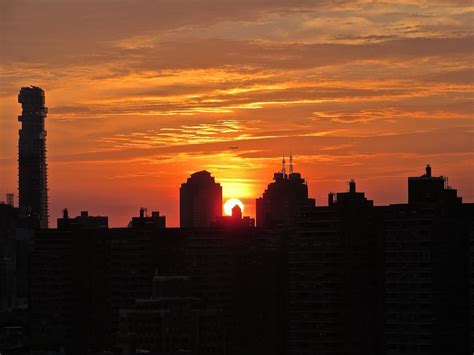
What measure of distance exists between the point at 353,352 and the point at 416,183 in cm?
1917

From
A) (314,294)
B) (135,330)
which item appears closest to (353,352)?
(314,294)

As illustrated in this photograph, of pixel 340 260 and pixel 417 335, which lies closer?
pixel 417 335

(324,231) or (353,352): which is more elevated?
(324,231)

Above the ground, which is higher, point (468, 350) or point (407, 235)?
point (407, 235)

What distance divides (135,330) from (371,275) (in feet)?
82.1

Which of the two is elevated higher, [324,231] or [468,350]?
[324,231]

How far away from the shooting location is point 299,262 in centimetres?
19512

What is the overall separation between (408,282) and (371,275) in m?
15.8

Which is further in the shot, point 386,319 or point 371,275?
point 371,275

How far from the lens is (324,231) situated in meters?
194

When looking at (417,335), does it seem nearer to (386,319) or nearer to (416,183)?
(386,319)

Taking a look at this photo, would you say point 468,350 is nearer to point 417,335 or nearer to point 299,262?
point 417,335

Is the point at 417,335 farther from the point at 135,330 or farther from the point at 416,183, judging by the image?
the point at 135,330

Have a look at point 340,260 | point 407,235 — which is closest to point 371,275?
point 340,260
